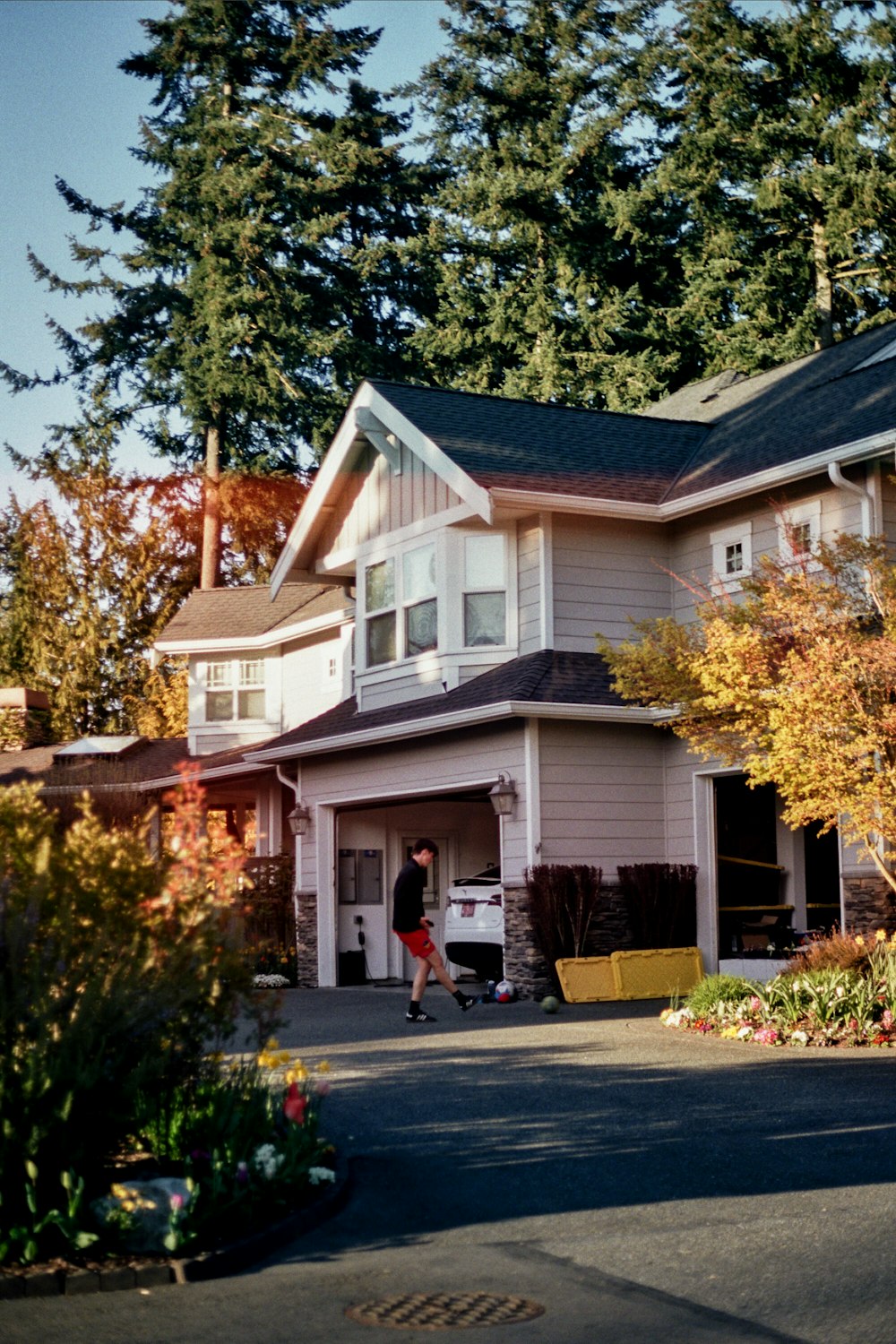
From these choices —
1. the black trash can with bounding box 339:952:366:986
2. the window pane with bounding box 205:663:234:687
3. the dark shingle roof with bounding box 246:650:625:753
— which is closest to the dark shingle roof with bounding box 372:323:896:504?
the dark shingle roof with bounding box 246:650:625:753

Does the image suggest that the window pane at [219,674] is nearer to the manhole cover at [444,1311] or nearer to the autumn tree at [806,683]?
the autumn tree at [806,683]

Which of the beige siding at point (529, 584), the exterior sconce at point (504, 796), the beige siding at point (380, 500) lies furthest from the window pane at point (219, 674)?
the exterior sconce at point (504, 796)

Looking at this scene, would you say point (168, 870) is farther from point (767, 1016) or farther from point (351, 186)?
point (351, 186)

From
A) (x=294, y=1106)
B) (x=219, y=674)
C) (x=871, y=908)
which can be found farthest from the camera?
(x=219, y=674)

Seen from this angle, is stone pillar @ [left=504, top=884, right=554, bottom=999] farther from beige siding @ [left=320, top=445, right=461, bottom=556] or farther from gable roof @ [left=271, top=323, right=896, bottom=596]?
beige siding @ [left=320, top=445, right=461, bottom=556]

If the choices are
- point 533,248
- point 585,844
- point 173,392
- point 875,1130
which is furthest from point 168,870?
point 173,392

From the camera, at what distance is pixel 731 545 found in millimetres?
19766

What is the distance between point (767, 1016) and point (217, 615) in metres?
19.6

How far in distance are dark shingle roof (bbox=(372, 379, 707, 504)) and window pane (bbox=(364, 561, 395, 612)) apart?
6.97 ft

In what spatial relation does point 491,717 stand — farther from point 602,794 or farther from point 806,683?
point 806,683

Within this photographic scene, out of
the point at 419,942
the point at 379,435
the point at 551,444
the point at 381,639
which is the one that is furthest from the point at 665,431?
the point at 419,942

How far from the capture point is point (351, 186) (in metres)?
43.3

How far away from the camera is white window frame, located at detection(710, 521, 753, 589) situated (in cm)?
1947

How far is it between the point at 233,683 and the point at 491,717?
13498mm
